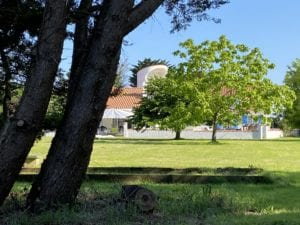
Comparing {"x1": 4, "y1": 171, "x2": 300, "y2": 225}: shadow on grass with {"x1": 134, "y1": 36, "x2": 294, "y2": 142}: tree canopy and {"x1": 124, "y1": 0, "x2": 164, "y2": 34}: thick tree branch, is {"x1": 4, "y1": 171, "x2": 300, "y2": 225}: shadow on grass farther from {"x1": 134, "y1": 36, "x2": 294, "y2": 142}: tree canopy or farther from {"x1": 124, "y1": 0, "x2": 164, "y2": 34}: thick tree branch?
{"x1": 134, "y1": 36, "x2": 294, "y2": 142}: tree canopy

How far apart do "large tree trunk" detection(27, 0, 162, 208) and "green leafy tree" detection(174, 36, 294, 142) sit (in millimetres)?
29324

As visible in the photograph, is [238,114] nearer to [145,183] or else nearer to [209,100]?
[209,100]

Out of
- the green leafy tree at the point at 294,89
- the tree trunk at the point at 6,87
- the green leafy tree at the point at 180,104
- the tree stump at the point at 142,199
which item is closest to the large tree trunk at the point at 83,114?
the tree stump at the point at 142,199

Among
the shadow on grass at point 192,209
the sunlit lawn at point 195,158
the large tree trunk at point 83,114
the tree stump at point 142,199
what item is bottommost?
the shadow on grass at point 192,209

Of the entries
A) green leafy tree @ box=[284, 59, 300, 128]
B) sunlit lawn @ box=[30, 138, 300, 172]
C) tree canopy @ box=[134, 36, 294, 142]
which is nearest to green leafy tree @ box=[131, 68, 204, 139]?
tree canopy @ box=[134, 36, 294, 142]

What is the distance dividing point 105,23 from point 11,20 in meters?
3.27

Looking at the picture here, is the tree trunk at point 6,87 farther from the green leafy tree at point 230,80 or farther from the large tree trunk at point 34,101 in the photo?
the green leafy tree at point 230,80

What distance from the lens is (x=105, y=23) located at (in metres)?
7.57

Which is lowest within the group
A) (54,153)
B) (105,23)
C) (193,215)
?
(193,215)

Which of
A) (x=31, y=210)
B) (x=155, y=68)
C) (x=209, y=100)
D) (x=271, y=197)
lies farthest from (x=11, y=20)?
(x=155, y=68)

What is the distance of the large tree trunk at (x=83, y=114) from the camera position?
7.43 m

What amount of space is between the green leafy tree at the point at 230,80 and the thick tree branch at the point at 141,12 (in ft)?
95.3

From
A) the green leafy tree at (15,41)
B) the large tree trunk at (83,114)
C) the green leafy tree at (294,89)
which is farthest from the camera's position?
the green leafy tree at (294,89)

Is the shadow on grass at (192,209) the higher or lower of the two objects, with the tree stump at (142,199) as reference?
lower
